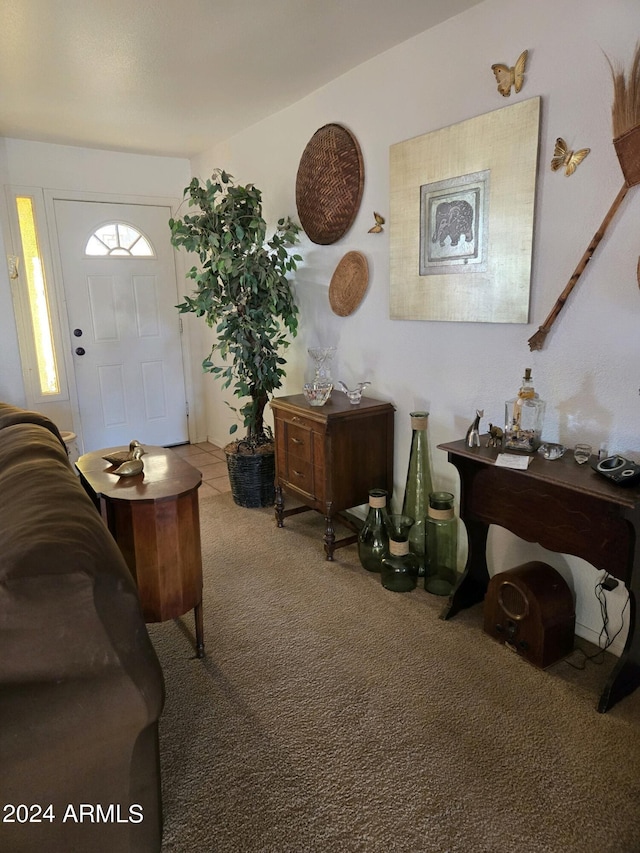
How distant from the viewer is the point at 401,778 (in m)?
1.52

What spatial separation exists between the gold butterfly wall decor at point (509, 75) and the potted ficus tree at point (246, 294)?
1405 mm

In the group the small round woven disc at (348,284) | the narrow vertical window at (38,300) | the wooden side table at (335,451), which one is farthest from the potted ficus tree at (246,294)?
the narrow vertical window at (38,300)

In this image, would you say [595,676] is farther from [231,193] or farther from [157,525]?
[231,193]

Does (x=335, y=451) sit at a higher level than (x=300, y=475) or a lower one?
higher

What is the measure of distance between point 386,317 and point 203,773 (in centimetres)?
211

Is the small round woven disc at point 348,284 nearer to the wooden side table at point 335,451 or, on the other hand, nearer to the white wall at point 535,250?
the white wall at point 535,250

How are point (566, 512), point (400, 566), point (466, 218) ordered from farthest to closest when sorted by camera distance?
1. point (400, 566)
2. point (466, 218)
3. point (566, 512)

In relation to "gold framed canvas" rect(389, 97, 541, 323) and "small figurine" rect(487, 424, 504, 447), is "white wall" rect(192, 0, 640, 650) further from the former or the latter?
"small figurine" rect(487, 424, 504, 447)

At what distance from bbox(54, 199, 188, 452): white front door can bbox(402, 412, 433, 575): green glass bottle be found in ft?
9.10

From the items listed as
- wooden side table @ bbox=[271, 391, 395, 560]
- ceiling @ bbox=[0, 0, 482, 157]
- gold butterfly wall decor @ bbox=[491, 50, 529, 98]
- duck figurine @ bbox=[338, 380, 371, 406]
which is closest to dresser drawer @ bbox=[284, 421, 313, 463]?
wooden side table @ bbox=[271, 391, 395, 560]

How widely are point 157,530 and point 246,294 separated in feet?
5.96

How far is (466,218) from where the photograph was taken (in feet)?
7.47

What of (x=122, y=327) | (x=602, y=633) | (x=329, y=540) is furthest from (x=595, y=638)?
(x=122, y=327)

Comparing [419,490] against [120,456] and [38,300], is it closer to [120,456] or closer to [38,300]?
[120,456]
